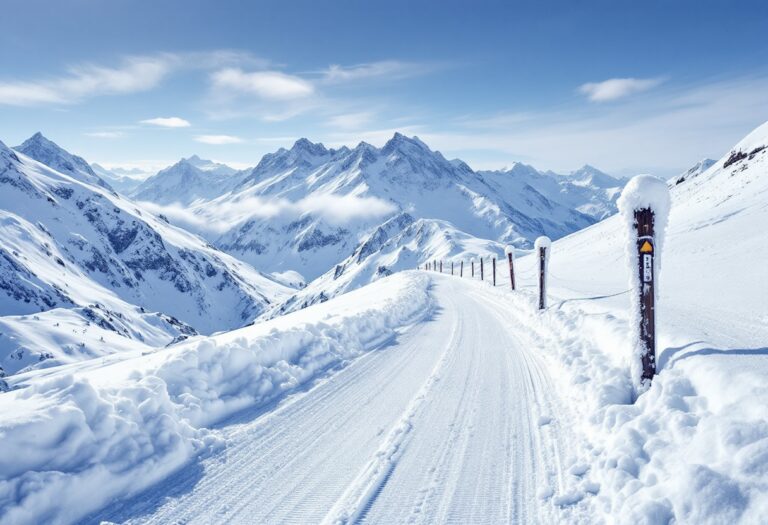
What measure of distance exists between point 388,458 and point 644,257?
4.23 metres

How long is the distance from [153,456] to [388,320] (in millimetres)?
9692

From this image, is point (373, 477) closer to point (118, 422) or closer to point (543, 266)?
point (118, 422)

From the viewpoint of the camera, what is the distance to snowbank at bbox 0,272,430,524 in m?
4.34

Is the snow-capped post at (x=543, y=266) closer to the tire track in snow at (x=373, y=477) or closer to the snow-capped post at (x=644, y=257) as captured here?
the snow-capped post at (x=644, y=257)

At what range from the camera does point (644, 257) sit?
236 inches

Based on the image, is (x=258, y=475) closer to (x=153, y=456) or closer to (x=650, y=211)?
(x=153, y=456)

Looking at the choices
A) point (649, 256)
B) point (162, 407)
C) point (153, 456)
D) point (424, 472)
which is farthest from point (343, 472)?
point (649, 256)

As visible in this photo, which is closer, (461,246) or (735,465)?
(735,465)

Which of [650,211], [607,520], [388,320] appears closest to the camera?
[607,520]

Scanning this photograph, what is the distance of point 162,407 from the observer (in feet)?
19.5

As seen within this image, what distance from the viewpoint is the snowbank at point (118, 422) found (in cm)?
434

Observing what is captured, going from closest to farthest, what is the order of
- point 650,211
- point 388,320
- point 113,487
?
point 113,487 → point 650,211 → point 388,320

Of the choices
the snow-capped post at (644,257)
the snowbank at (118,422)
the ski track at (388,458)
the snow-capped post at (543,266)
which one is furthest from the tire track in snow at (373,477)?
the snow-capped post at (543,266)

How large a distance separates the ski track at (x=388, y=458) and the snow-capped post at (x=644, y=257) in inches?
49.7
